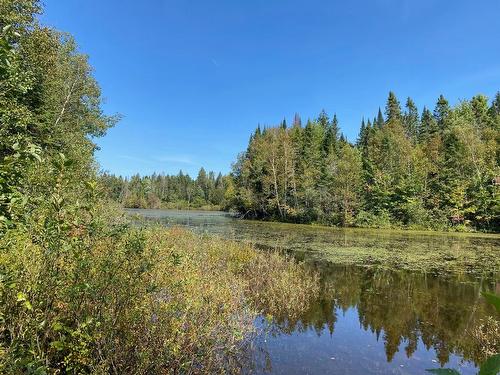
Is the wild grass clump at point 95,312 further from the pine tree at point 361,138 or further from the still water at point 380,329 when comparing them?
the pine tree at point 361,138

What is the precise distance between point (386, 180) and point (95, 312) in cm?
4290

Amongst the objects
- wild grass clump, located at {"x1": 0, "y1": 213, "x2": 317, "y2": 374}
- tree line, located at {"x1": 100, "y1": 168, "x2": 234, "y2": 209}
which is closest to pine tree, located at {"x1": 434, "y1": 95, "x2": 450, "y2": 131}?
tree line, located at {"x1": 100, "y1": 168, "x2": 234, "y2": 209}

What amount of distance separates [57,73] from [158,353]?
64.7 feet

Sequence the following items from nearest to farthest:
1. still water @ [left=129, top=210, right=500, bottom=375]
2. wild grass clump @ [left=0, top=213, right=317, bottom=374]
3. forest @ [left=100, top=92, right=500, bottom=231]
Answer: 1. wild grass clump @ [left=0, top=213, right=317, bottom=374]
2. still water @ [left=129, top=210, right=500, bottom=375]
3. forest @ [left=100, top=92, right=500, bottom=231]

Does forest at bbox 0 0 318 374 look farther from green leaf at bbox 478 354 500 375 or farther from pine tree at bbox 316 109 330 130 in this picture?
pine tree at bbox 316 109 330 130

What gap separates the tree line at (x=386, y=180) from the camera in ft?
124

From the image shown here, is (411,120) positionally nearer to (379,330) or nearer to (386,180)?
(386,180)

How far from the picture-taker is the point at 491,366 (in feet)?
2.83

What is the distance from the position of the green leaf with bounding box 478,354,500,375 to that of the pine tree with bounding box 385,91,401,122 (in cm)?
7073

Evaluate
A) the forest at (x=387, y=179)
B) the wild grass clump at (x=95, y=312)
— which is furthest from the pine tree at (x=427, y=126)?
the wild grass clump at (x=95, y=312)

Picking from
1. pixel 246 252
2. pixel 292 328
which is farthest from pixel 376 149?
pixel 292 328

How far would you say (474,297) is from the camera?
427 inches

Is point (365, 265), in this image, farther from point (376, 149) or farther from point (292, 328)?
point (376, 149)

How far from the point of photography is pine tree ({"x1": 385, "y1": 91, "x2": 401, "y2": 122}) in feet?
218
